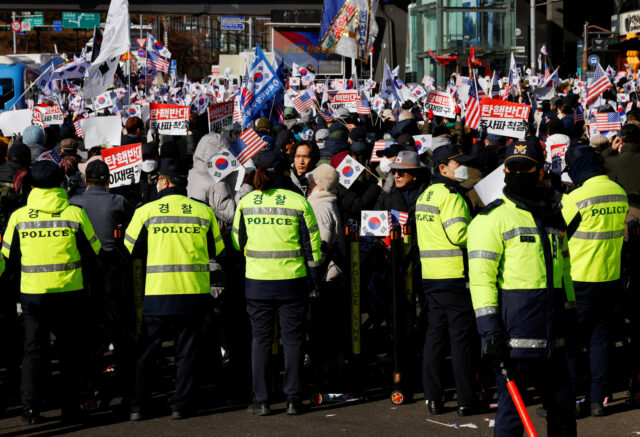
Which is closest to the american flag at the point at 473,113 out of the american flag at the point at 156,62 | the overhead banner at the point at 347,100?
the overhead banner at the point at 347,100

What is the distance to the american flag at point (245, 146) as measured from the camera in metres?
9.41

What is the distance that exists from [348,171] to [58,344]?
341 cm

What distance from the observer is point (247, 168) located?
10164 mm

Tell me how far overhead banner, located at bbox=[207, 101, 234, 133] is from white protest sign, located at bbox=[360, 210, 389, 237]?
15.5ft

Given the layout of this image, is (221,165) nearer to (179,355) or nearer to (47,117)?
(179,355)

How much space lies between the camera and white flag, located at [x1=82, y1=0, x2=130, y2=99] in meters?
16.3

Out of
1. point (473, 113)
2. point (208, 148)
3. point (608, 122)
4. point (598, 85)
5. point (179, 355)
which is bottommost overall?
point (179, 355)

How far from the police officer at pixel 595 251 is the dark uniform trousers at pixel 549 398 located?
6.31ft

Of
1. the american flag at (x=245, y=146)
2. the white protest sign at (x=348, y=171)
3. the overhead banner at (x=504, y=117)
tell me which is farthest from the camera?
the overhead banner at (x=504, y=117)

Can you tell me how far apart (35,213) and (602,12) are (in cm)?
6063

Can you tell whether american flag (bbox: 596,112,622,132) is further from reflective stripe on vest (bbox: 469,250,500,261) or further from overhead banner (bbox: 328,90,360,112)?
reflective stripe on vest (bbox: 469,250,500,261)

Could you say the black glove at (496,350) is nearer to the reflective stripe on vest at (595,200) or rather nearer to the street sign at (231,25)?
the reflective stripe on vest at (595,200)

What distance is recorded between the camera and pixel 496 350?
521 centimetres

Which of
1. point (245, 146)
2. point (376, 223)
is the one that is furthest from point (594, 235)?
point (245, 146)
